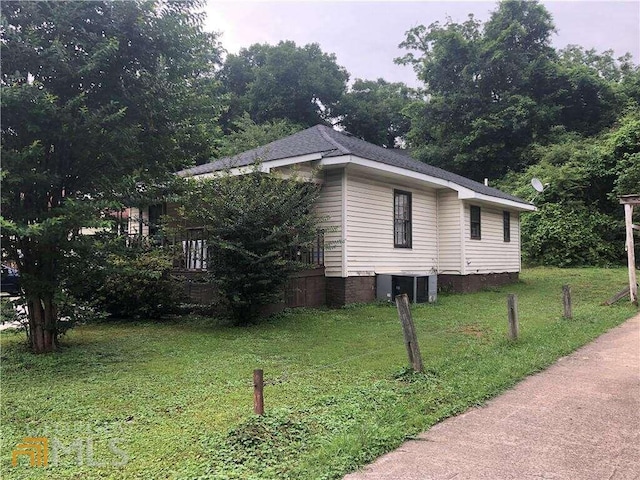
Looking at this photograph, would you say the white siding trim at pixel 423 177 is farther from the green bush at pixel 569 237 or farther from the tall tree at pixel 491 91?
the tall tree at pixel 491 91

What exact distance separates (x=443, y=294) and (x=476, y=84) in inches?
922

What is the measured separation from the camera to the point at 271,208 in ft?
28.5

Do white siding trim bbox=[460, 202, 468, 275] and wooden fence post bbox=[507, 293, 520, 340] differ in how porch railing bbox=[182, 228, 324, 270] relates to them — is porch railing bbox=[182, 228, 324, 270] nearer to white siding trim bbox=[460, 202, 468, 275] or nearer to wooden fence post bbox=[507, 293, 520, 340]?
wooden fence post bbox=[507, 293, 520, 340]

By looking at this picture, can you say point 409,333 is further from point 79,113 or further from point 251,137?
point 251,137

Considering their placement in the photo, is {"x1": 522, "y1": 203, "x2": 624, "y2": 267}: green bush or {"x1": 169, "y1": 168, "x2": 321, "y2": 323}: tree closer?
{"x1": 169, "y1": 168, "x2": 321, "y2": 323}: tree

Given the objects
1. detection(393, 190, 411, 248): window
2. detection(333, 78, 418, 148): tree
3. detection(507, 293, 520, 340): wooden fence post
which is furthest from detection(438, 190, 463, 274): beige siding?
detection(333, 78, 418, 148): tree

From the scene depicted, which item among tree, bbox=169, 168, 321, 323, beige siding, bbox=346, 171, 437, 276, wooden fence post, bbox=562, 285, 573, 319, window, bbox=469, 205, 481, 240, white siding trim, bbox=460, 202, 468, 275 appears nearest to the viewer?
tree, bbox=169, 168, 321, 323

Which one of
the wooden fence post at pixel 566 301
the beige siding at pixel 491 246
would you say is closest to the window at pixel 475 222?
the beige siding at pixel 491 246

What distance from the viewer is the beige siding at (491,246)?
14.8m

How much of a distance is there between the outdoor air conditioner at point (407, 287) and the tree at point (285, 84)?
25.5 meters

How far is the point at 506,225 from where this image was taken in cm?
1748

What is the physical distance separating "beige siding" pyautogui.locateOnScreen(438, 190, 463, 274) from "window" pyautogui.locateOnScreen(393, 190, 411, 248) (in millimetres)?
1716

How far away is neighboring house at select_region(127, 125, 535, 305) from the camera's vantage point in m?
11.1

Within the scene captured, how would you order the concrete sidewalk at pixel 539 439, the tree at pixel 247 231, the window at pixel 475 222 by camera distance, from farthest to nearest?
the window at pixel 475 222, the tree at pixel 247 231, the concrete sidewalk at pixel 539 439
